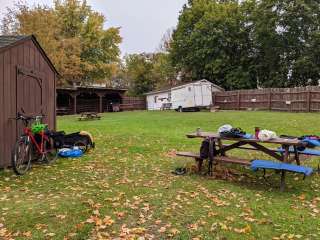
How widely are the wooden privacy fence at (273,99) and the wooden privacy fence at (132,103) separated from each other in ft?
33.4

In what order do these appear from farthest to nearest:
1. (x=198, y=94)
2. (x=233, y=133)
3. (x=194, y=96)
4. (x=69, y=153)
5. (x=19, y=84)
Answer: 1. (x=198, y=94)
2. (x=194, y=96)
3. (x=69, y=153)
4. (x=19, y=84)
5. (x=233, y=133)

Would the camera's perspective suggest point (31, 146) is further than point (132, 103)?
No

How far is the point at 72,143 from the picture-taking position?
889 centimetres

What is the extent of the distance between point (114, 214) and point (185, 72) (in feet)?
120

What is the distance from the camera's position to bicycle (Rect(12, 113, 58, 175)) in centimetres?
653

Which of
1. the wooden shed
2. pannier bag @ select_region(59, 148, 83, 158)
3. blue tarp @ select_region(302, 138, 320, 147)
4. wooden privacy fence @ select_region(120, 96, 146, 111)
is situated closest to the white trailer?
wooden privacy fence @ select_region(120, 96, 146, 111)

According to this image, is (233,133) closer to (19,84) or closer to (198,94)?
(19,84)

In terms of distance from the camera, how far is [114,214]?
4383 mm

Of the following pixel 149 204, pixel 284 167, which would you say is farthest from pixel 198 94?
pixel 149 204

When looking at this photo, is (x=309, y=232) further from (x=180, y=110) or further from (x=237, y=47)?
(x=237, y=47)

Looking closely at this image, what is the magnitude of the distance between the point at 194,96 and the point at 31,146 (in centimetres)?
2299

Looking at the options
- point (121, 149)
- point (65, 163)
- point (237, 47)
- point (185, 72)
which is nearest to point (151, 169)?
point (65, 163)

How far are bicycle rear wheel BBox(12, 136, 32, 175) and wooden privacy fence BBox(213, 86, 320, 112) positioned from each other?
2118 cm

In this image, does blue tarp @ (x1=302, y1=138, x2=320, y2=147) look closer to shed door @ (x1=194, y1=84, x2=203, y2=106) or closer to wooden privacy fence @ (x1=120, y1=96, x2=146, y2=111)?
shed door @ (x1=194, y1=84, x2=203, y2=106)
